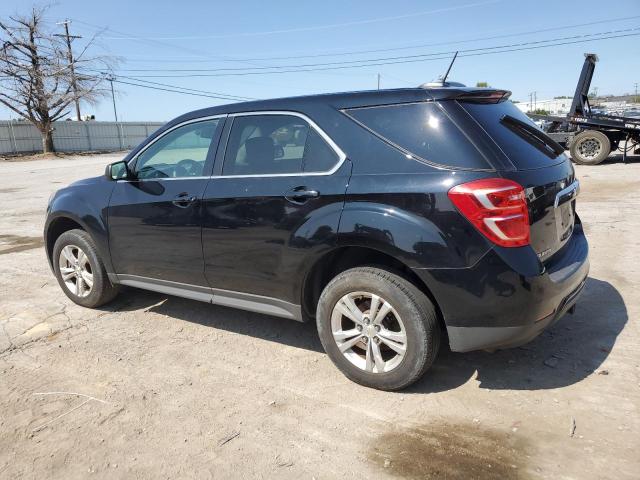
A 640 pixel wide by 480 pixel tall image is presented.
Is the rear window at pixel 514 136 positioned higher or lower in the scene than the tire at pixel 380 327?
higher

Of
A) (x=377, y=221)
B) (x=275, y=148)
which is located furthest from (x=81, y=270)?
(x=377, y=221)

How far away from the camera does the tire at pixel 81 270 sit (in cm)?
471

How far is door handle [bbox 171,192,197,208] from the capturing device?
12.8ft

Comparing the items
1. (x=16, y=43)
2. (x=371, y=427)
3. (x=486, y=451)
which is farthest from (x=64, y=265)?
(x=16, y=43)

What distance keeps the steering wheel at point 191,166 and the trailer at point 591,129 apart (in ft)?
48.2

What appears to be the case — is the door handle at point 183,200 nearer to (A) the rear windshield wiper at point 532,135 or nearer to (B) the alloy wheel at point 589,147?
(A) the rear windshield wiper at point 532,135

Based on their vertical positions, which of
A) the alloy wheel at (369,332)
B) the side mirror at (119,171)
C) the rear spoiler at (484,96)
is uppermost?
the rear spoiler at (484,96)

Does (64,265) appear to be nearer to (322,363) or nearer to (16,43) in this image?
(322,363)

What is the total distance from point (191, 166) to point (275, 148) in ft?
2.73

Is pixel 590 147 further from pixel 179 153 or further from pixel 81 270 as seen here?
pixel 81 270

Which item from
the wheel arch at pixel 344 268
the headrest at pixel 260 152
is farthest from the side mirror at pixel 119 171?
the wheel arch at pixel 344 268

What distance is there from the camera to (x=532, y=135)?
344cm

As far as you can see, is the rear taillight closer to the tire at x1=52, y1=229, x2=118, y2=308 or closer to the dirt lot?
the dirt lot

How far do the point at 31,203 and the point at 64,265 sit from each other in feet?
30.1
